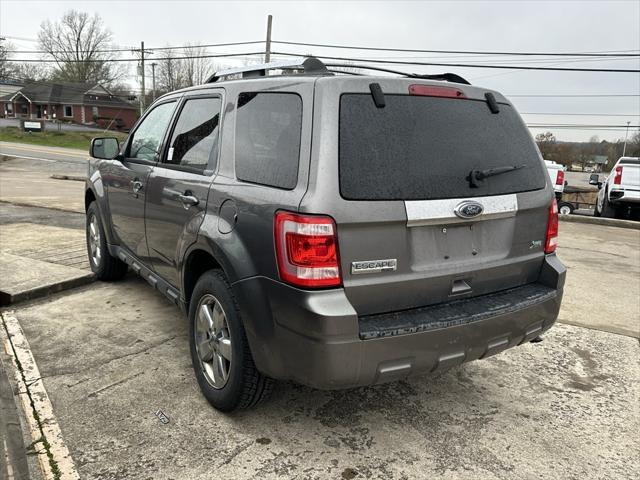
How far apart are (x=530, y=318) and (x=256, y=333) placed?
1511 mm

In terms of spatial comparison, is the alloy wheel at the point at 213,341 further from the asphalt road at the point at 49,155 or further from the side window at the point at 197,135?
the asphalt road at the point at 49,155

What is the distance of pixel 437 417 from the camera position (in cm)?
310

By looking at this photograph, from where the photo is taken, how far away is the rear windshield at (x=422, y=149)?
243 cm

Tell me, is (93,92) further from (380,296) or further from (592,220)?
(380,296)

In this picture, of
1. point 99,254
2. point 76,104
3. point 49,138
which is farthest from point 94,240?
point 76,104

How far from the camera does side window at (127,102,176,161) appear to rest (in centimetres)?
399

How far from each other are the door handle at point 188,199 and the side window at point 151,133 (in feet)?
2.72

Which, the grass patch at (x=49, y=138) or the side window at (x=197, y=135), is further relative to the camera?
the grass patch at (x=49, y=138)

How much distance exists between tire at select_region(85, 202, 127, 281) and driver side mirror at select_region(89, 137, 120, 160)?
60 centimetres

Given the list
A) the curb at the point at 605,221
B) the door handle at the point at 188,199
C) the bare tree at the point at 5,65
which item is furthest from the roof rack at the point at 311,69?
the bare tree at the point at 5,65

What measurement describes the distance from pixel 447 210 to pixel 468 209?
0.43ft

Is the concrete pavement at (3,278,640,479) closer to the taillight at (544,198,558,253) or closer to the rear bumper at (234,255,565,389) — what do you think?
the rear bumper at (234,255,565,389)

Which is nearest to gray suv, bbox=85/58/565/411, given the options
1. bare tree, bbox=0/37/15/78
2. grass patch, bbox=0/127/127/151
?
grass patch, bbox=0/127/127/151

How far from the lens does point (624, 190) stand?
14086mm
